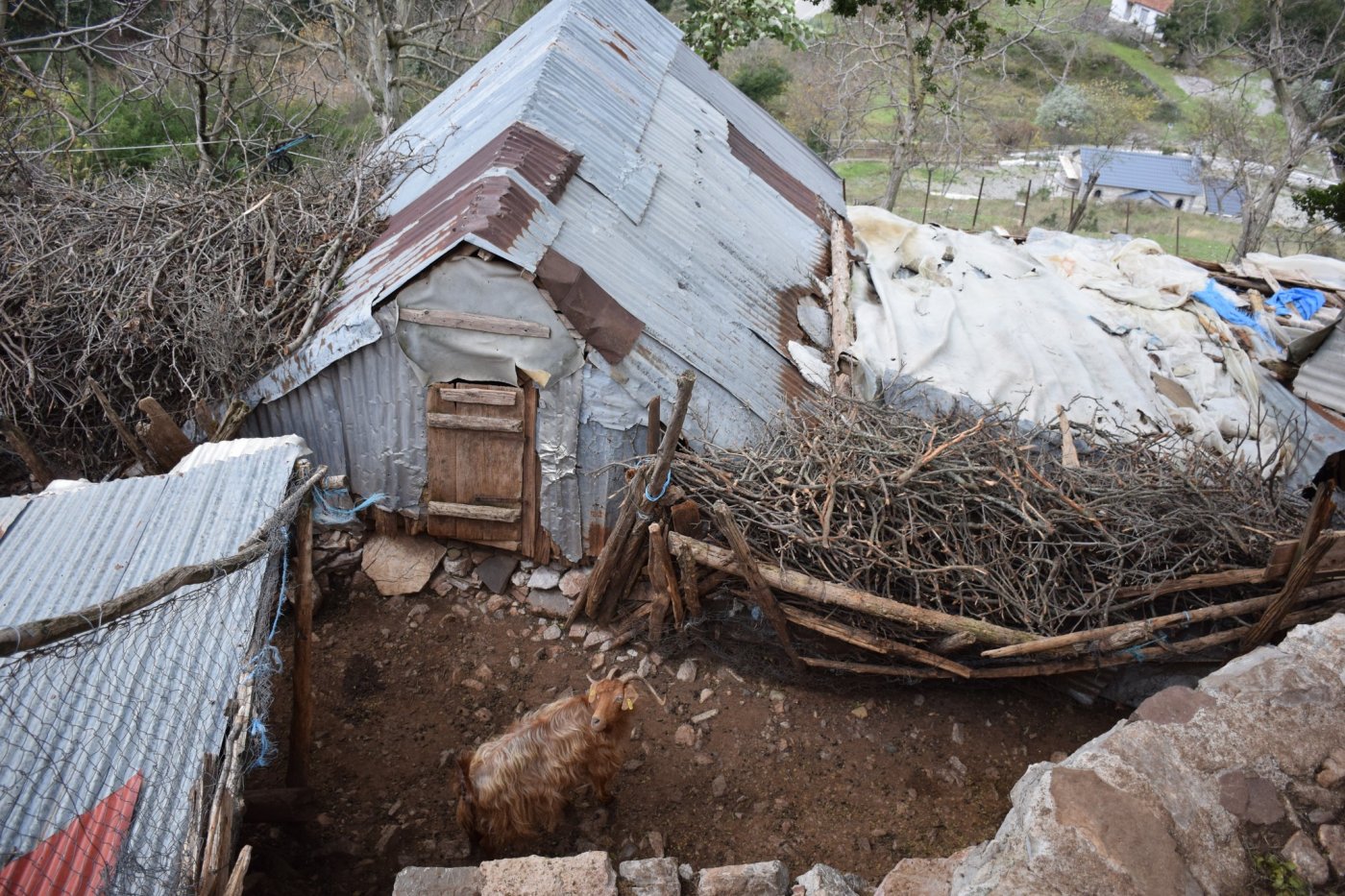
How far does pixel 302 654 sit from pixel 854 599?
3.37 m

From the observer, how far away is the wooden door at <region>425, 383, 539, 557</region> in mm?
6469

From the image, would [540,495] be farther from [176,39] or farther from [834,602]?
[176,39]

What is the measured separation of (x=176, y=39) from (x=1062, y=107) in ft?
109

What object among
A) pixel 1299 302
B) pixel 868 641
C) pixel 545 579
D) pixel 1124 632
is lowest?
pixel 545 579

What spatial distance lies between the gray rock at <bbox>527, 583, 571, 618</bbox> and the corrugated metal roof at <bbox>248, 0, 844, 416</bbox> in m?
2.22

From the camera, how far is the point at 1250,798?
3.01m

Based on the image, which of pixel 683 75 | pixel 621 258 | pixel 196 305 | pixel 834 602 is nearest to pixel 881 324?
pixel 621 258

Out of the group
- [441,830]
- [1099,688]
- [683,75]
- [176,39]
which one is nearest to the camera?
[441,830]

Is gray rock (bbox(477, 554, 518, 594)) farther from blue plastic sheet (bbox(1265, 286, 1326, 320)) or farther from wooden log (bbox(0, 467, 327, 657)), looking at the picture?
blue plastic sheet (bbox(1265, 286, 1326, 320))

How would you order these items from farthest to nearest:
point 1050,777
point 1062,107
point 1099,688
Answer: point 1062,107 → point 1099,688 → point 1050,777

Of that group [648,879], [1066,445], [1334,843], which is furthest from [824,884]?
[1066,445]

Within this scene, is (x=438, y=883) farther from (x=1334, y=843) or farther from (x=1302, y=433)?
(x=1302, y=433)

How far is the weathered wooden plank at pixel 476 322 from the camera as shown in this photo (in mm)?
6172

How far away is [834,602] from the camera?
571cm
